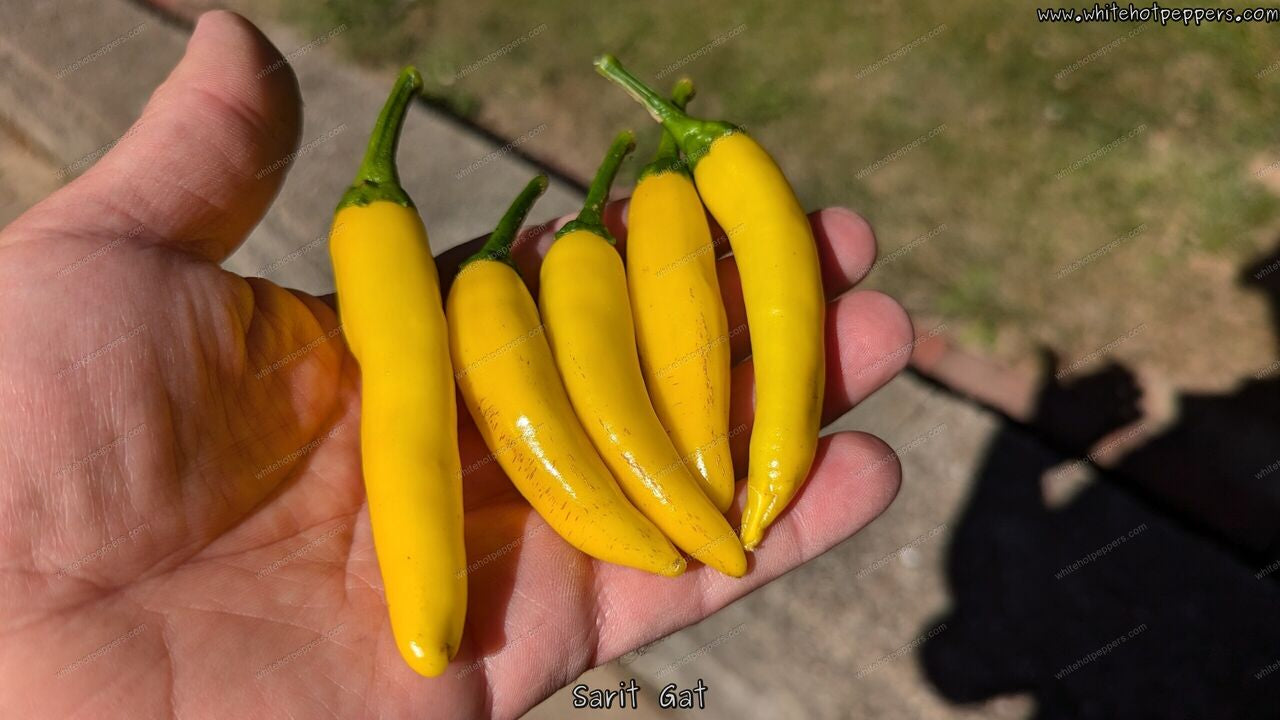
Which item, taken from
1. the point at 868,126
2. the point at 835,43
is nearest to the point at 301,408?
the point at 868,126

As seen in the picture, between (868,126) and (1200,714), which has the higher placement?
(868,126)

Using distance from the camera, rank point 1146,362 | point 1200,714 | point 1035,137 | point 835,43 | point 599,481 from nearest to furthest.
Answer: point 599,481 < point 1200,714 < point 1146,362 < point 1035,137 < point 835,43

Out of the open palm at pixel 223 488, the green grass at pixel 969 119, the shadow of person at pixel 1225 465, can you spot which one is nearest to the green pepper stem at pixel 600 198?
the open palm at pixel 223 488

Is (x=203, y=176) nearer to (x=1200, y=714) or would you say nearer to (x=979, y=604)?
(x=979, y=604)

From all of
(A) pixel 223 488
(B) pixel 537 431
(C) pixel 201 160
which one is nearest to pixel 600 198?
(B) pixel 537 431

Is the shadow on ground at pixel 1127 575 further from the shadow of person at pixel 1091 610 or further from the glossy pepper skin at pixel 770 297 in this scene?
the glossy pepper skin at pixel 770 297

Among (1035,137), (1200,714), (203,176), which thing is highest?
(203,176)

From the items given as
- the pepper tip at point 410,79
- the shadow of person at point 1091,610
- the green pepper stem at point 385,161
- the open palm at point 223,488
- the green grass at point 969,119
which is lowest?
the shadow of person at point 1091,610
